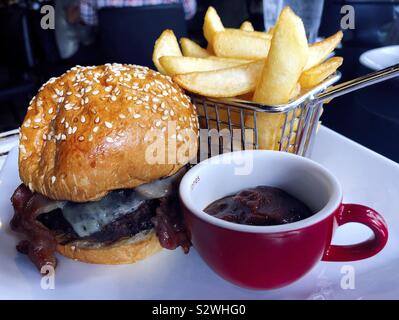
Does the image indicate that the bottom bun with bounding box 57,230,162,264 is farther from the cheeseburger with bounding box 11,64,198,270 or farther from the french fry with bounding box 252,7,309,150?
the french fry with bounding box 252,7,309,150

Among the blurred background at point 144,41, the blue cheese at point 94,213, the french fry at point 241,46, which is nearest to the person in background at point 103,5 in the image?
the blurred background at point 144,41

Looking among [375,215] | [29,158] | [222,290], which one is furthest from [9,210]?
[375,215]

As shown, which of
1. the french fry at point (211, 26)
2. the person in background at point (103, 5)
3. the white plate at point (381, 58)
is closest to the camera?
the french fry at point (211, 26)

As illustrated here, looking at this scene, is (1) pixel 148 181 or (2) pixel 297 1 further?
(2) pixel 297 1

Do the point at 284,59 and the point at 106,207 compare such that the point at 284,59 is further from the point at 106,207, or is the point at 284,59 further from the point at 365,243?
the point at 106,207

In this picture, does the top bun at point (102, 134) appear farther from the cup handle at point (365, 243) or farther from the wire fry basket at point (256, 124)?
the cup handle at point (365, 243)

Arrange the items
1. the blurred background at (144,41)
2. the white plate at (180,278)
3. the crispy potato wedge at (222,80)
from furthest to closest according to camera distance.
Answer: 1. the blurred background at (144,41)
2. the crispy potato wedge at (222,80)
3. the white plate at (180,278)

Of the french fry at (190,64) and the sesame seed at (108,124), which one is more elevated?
the french fry at (190,64)

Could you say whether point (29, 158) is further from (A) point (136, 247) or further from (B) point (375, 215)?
(B) point (375, 215)
